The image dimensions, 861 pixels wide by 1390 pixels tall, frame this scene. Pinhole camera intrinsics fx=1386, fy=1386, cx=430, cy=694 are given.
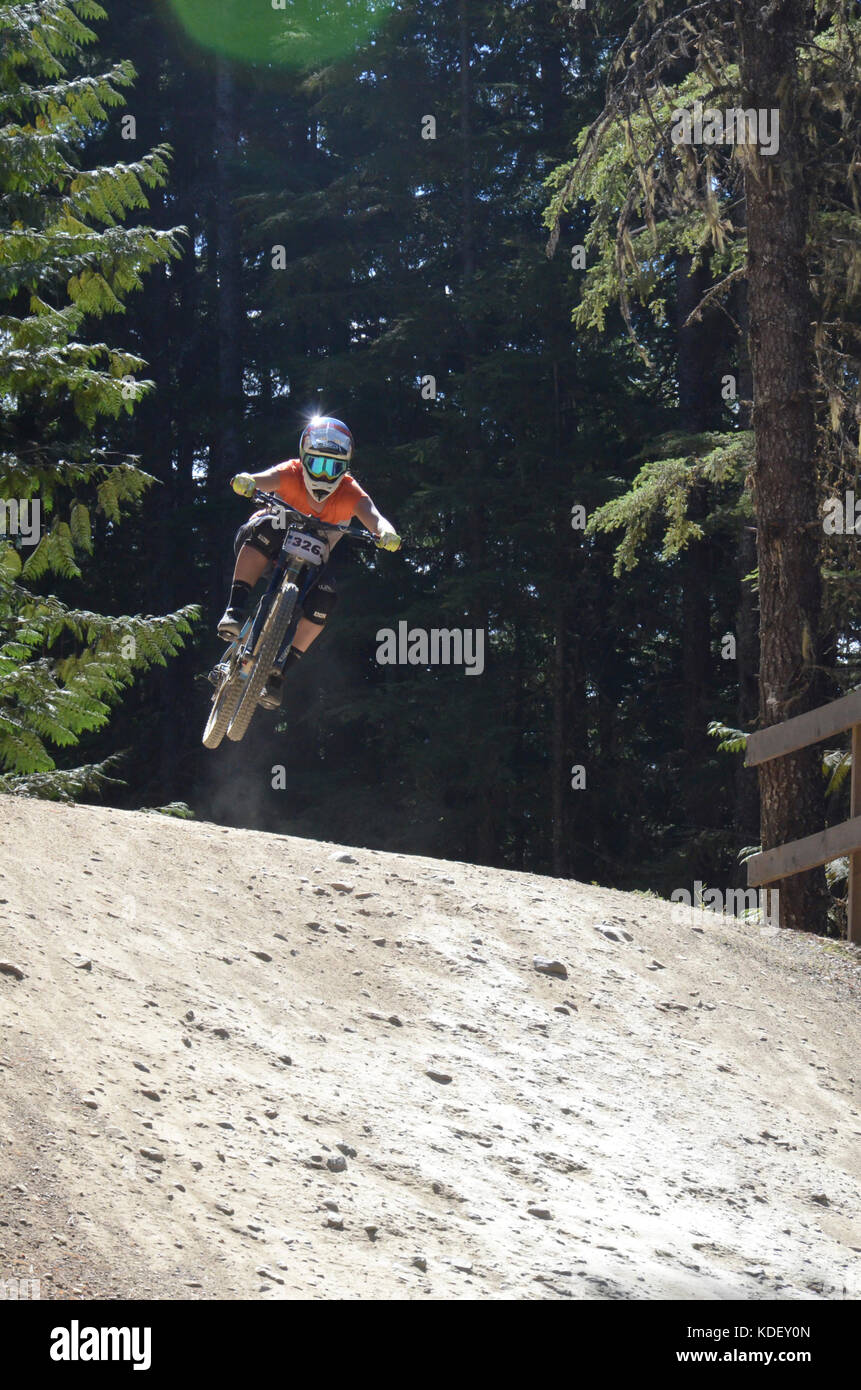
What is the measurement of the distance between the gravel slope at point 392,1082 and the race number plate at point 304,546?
1.95 meters

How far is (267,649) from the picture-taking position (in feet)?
31.6

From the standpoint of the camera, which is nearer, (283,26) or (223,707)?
(223,707)

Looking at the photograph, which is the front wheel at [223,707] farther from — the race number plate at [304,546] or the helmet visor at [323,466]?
the helmet visor at [323,466]

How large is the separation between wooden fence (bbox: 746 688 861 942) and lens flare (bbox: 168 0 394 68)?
21.3 metres

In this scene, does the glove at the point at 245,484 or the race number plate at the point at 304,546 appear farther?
the race number plate at the point at 304,546

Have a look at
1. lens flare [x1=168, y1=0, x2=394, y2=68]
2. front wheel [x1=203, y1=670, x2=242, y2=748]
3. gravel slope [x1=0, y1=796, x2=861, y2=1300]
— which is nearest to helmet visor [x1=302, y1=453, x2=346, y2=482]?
front wheel [x1=203, y1=670, x2=242, y2=748]

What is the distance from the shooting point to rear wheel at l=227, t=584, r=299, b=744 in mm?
9562

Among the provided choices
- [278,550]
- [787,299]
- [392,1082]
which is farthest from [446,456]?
[392,1082]

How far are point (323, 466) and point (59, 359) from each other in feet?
10.9

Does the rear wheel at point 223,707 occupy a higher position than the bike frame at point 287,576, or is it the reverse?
the bike frame at point 287,576

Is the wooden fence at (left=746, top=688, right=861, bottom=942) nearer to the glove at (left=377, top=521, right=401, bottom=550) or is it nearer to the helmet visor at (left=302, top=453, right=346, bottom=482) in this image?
the glove at (left=377, top=521, right=401, bottom=550)

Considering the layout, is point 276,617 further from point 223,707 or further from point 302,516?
point 223,707

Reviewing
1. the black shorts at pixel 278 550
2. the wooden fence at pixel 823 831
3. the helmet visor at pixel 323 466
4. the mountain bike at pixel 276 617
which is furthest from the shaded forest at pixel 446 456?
the helmet visor at pixel 323 466

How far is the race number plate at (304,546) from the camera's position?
959 centimetres
